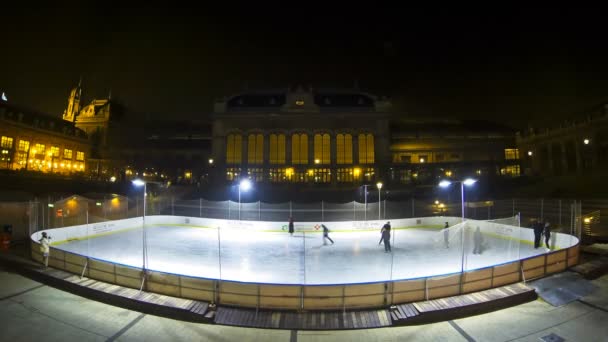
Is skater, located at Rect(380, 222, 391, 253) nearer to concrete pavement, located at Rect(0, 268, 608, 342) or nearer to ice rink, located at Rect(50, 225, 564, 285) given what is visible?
ice rink, located at Rect(50, 225, 564, 285)

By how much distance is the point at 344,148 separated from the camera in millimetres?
55312

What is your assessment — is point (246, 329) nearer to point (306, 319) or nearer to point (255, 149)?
point (306, 319)

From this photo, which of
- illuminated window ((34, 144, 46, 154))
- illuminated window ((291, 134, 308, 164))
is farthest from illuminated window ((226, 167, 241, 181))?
illuminated window ((34, 144, 46, 154))

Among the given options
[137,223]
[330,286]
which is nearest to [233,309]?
[330,286]

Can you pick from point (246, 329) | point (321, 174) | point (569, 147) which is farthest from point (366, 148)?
point (246, 329)

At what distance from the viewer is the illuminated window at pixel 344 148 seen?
54.8 meters

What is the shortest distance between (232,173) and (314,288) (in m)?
46.5

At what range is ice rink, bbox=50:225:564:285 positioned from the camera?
11.9 m

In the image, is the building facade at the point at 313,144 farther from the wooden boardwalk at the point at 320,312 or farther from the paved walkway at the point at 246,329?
the paved walkway at the point at 246,329

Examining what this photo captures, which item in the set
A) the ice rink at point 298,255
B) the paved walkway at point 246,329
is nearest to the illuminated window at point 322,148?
the ice rink at point 298,255

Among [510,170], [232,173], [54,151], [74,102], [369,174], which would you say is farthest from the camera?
[74,102]

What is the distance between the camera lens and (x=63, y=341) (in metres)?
8.11

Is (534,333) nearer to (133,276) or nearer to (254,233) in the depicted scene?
(133,276)

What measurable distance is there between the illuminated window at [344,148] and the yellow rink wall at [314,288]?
144 feet
